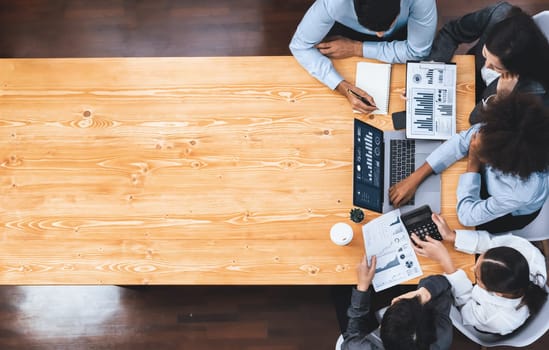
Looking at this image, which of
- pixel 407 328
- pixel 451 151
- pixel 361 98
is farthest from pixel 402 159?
pixel 407 328

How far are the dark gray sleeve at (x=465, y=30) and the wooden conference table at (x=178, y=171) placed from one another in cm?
14

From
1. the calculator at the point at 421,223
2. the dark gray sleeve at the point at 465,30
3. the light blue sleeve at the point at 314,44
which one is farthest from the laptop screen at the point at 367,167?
the dark gray sleeve at the point at 465,30

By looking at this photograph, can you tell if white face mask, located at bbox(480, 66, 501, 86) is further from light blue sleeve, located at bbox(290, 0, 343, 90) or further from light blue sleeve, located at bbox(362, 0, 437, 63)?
light blue sleeve, located at bbox(290, 0, 343, 90)

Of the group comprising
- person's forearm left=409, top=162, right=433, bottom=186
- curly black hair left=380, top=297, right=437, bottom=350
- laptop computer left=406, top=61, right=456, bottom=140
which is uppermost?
laptop computer left=406, top=61, right=456, bottom=140

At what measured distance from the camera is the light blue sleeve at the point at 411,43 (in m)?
1.95

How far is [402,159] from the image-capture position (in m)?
1.94

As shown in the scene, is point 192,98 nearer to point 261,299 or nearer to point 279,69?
point 279,69

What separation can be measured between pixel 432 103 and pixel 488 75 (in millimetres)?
329

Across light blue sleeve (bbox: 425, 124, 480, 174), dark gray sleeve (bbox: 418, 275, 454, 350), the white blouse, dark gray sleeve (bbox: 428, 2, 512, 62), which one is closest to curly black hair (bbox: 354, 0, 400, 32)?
dark gray sleeve (bbox: 428, 2, 512, 62)

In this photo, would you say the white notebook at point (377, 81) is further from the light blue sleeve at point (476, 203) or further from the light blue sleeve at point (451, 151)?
the light blue sleeve at point (476, 203)

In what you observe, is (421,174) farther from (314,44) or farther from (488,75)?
(314,44)

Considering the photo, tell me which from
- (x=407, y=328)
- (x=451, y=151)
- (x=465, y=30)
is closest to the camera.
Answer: (x=407, y=328)

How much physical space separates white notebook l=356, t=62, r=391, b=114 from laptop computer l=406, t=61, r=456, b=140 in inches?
3.2

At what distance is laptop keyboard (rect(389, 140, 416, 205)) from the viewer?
1.93 meters
